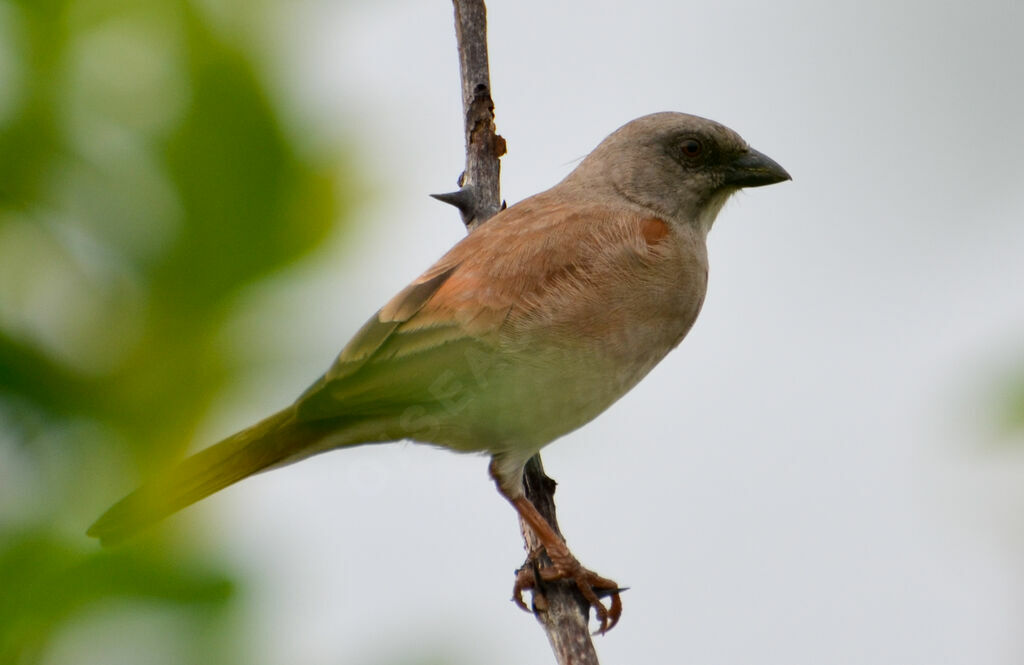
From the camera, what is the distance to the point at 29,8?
103 cm

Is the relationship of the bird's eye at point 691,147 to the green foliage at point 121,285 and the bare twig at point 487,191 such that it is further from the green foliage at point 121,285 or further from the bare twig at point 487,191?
the green foliage at point 121,285

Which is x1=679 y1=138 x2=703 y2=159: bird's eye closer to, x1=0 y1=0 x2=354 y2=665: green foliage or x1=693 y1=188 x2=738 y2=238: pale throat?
x1=693 y1=188 x2=738 y2=238: pale throat

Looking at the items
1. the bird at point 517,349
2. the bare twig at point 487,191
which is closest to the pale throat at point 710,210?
the bird at point 517,349

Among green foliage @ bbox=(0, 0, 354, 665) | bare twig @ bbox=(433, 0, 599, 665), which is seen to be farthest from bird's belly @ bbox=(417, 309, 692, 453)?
green foliage @ bbox=(0, 0, 354, 665)

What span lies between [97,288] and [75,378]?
0.10 m

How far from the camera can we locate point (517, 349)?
4.15 meters

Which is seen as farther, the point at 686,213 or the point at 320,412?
the point at 686,213

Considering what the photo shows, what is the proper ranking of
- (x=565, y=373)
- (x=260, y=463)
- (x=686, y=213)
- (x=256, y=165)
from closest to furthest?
(x=256, y=165), (x=260, y=463), (x=565, y=373), (x=686, y=213)

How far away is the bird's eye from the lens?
5273 millimetres

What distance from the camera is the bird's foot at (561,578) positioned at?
13.9 ft

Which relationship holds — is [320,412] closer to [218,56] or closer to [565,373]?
[565,373]

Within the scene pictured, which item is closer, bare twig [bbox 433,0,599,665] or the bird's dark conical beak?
bare twig [bbox 433,0,599,665]

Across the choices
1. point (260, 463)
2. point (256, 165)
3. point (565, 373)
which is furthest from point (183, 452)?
point (565, 373)

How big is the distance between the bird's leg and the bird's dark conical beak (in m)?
1.92
